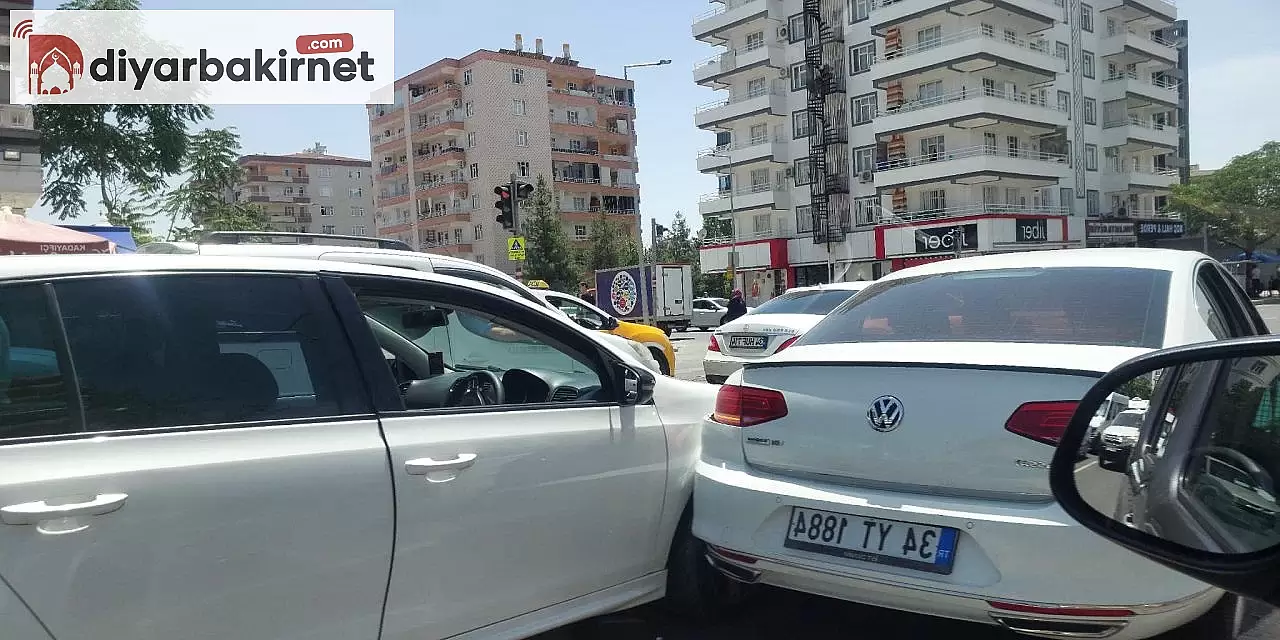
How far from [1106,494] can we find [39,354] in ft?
7.79

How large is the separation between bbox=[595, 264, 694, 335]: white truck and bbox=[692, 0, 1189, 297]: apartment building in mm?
15558

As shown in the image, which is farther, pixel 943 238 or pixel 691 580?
pixel 943 238

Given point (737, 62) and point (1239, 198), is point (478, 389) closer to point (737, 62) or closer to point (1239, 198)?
point (737, 62)

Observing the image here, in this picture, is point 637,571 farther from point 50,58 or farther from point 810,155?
point 810,155

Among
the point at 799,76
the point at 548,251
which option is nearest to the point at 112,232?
the point at 548,251

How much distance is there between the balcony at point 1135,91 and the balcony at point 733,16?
20.8 m

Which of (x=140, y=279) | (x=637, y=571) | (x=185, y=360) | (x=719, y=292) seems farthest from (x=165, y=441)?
(x=719, y=292)

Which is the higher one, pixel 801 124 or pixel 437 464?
pixel 801 124

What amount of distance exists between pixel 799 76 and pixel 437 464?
178 ft

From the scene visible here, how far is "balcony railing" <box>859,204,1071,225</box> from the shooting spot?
4650 centimetres

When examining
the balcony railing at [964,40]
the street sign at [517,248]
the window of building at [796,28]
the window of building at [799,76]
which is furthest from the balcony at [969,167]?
the street sign at [517,248]

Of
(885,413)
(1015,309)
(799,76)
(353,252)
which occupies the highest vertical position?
(799,76)

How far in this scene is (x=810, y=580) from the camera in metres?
3.10

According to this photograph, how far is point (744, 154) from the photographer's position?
55188mm
